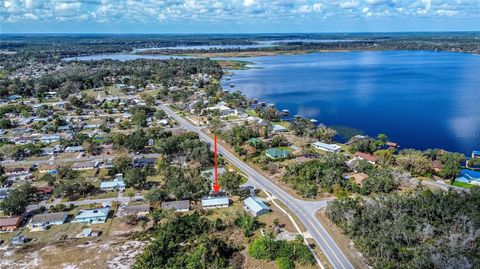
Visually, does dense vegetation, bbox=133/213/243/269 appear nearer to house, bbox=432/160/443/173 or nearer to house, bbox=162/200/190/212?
house, bbox=162/200/190/212

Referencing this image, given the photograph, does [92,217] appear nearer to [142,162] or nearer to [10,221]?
[10,221]

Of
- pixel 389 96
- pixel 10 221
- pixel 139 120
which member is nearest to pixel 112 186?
pixel 10 221

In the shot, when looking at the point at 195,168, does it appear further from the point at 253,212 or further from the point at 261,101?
the point at 261,101

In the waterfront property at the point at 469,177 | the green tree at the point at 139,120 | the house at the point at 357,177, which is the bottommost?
the house at the point at 357,177

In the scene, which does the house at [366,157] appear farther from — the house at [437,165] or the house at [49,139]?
the house at [49,139]

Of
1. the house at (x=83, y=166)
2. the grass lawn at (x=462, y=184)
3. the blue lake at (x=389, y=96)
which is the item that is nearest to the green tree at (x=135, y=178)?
the house at (x=83, y=166)

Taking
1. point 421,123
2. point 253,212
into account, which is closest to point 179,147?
point 253,212
